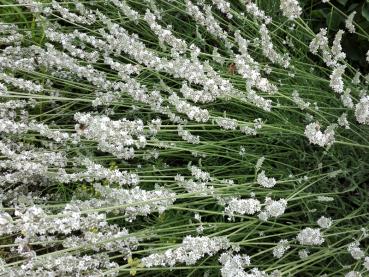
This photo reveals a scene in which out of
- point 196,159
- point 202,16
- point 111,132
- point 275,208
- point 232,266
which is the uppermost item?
point 202,16

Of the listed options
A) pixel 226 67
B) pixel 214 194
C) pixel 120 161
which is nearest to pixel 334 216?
pixel 214 194

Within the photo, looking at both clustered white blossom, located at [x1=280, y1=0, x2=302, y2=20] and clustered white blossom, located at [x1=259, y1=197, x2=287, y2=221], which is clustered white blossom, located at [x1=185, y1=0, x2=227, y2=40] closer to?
clustered white blossom, located at [x1=280, y1=0, x2=302, y2=20]

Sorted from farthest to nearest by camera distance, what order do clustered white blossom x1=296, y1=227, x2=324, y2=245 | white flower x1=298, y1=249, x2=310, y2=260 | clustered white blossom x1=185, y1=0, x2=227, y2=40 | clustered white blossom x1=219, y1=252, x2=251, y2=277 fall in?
clustered white blossom x1=185, y1=0, x2=227, y2=40 < white flower x1=298, y1=249, x2=310, y2=260 < clustered white blossom x1=296, y1=227, x2=324, y2=245 < clustered white blossom x1=219, y1=252, x2=251, y2=277

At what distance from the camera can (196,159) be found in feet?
6.89

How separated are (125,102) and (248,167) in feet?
1.88

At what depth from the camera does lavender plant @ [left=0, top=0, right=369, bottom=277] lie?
60.6 inches

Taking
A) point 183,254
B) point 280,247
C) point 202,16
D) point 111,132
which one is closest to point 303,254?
point 280,247

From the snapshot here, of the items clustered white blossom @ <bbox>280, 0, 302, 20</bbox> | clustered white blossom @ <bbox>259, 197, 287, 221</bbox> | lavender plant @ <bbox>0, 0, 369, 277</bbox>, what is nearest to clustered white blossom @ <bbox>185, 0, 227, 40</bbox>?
lavender plant @ <bbox>0, 0, 369, 277</bbox>

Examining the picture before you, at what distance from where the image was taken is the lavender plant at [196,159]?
1.54m

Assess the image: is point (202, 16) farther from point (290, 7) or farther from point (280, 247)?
point (280, 247)

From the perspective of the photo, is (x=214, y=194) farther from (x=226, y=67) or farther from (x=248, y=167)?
(x=226, y=67)

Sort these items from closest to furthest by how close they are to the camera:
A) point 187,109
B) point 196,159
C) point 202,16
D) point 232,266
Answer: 1. point 232,266
2. point 187,109
3. point 202,16
4. point 196,159

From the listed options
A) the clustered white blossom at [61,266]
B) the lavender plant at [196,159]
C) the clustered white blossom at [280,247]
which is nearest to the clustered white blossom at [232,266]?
the lavender plant at [196,159]

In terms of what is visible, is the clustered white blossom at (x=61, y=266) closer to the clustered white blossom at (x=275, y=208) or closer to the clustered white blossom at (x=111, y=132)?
the clustered white blossom at (x=111, y=132)
